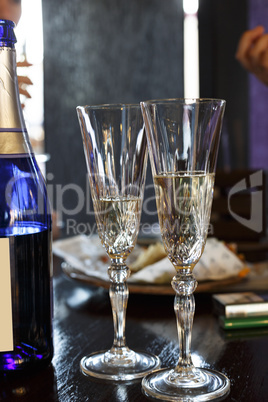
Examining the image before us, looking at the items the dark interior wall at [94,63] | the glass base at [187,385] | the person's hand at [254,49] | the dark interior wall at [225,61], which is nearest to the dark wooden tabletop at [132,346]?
the glass base at [187,385]

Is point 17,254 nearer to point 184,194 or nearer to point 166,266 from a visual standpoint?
point 184,194

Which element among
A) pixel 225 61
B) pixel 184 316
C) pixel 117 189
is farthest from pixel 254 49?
pixel 225 61

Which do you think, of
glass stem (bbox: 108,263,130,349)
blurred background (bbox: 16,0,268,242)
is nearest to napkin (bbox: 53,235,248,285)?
glass stem (bbox: 108,263,130,349)

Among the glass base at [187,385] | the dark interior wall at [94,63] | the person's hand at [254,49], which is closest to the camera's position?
the glass base at [187,385]

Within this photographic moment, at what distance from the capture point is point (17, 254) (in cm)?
65

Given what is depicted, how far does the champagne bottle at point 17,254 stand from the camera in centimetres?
64

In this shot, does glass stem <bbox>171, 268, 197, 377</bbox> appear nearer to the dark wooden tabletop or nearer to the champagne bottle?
the dark wooden tabletop

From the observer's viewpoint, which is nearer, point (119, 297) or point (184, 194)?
point (184, 194)

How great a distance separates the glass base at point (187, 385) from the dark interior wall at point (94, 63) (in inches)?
116

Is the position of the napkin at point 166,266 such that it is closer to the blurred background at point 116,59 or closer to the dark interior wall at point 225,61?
the blurred background at point 116,59

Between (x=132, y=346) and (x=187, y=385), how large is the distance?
177 millimetres

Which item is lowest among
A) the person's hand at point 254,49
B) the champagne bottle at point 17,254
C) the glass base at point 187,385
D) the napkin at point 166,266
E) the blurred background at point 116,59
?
the glass base at point 187,385

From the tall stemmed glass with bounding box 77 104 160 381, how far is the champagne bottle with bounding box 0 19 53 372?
7cm

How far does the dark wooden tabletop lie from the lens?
0.59 m
